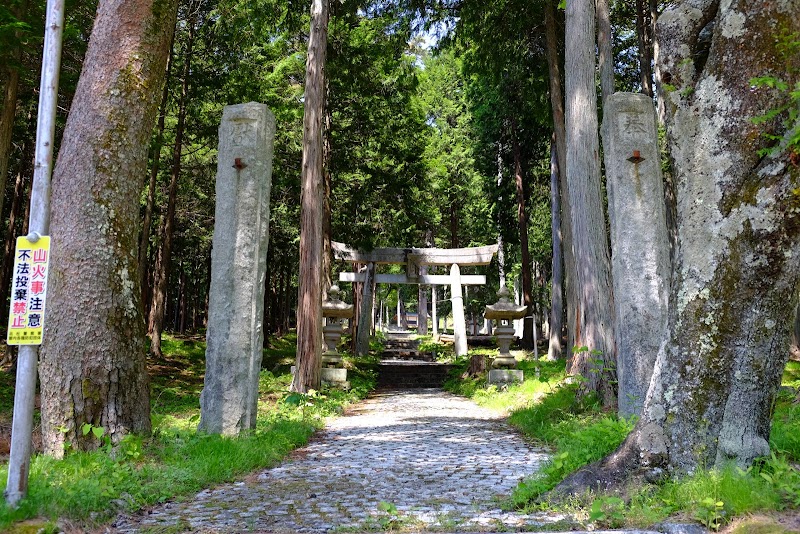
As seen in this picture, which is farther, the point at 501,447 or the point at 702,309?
the point at 501,447

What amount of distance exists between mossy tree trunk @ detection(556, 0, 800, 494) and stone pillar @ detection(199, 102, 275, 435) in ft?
13.7

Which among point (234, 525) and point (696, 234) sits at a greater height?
point (696, 234)

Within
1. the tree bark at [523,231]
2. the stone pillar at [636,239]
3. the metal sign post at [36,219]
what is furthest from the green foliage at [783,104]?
the tree bark at [523,231]

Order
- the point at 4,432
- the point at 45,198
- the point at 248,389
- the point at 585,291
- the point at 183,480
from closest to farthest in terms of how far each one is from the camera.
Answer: the point at 45,198
the point at 183,480
the point at 248,389
the point at 4,432
the point at 585,291

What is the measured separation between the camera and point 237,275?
672cm

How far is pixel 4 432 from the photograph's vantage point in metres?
7.21

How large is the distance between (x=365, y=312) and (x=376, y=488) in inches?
627

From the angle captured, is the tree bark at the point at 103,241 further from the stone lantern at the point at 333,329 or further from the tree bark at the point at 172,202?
the tree bark at the point at 172,202

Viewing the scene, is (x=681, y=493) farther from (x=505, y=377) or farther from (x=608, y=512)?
(x=505, y=377)

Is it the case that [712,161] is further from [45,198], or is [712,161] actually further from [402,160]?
[402,160]

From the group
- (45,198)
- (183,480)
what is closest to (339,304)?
(183,480)

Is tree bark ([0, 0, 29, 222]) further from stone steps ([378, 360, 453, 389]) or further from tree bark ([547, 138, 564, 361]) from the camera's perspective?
tree bark ([547, 138, 564, 361])

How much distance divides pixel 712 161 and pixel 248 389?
5.18 meters

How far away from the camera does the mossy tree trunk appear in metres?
3.42
